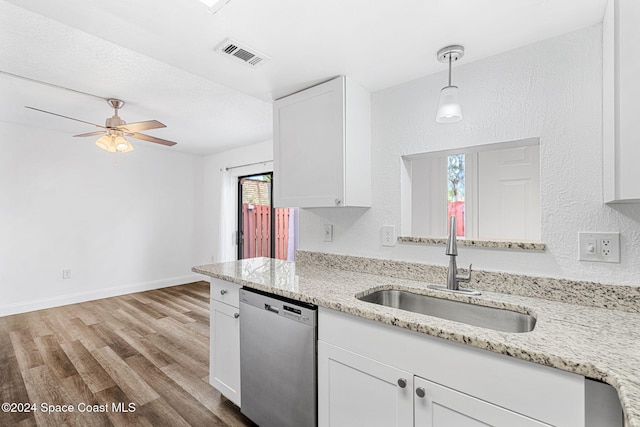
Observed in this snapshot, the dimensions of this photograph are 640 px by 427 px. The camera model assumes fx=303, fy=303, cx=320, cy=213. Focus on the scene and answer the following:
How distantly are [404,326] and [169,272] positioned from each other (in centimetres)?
495

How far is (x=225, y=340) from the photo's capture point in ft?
6.27

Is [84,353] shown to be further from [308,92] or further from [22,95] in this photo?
[308,92]

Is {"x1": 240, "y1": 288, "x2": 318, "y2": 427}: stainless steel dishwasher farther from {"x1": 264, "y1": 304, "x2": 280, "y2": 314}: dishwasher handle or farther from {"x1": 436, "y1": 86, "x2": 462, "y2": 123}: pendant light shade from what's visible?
{"x1": 436, "y1": 86, "x2": 462, "y2": 123}: pendant light shade

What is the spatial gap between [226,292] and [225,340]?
313 millimetres

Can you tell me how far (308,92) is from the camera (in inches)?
77.5

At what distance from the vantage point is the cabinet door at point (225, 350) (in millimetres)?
1828

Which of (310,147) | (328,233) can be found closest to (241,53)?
(310,147)

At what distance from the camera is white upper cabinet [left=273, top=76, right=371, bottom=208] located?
1825 mm

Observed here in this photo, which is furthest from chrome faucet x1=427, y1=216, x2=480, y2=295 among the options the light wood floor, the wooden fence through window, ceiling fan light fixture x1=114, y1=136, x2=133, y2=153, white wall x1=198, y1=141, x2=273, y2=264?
white wall x1=198, y1=141, x2=273, y2=264

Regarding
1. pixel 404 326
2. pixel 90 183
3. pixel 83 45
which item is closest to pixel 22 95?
pixel 83 45

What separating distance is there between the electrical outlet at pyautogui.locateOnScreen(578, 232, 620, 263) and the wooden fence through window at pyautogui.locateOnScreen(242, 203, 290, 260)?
3.67 m

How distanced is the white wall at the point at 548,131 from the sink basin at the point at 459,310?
0.89ft

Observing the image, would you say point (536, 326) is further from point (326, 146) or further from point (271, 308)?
point (326, 146)

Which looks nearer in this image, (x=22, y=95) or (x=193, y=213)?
(x=22, y=95)
